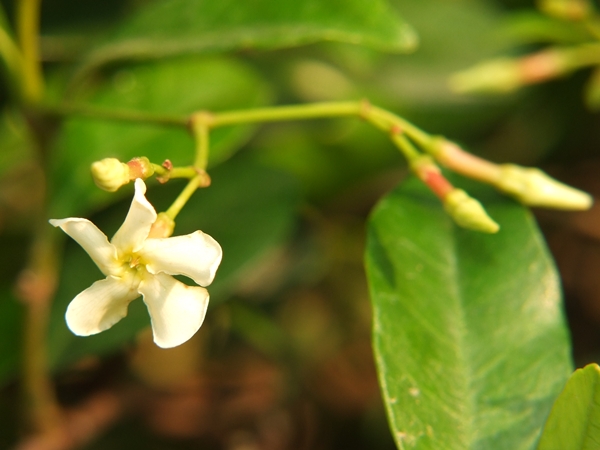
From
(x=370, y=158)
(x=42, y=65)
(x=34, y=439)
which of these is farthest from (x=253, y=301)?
(x=42, y=65)

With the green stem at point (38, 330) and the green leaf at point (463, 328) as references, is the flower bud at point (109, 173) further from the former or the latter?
the green stem at point (38, 330)

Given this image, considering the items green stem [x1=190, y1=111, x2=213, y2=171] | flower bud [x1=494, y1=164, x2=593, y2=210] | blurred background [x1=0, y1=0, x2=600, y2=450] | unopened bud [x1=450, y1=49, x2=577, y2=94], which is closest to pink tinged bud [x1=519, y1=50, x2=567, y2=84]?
unopened bud [x1=450, y1=49, x2=577, y2=94]

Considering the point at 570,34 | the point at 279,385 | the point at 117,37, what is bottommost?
the point at 279,385

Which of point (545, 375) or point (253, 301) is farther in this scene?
point (253, 301)

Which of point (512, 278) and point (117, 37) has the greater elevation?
point (117, 37)

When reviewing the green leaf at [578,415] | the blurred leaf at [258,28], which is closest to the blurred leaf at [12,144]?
the blurred leaf at [258,28]

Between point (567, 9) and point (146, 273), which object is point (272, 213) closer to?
point (146, 273)

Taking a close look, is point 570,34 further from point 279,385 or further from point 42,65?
point 42,65

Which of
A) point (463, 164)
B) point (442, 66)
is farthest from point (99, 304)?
point (442, 66)
